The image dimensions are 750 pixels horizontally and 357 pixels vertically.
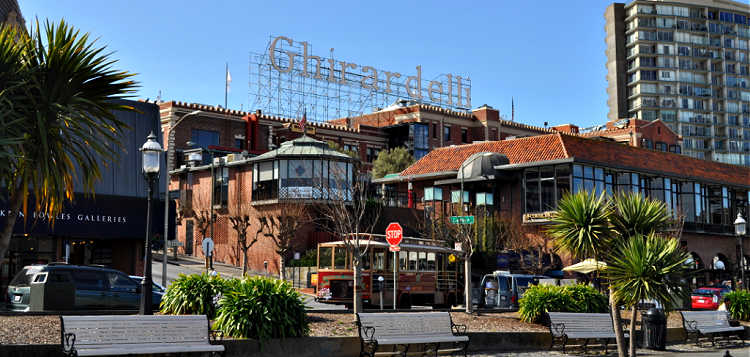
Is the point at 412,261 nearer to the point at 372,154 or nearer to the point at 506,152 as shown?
the point at 506,152

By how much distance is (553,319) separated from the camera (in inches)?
756

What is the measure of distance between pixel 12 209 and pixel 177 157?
5484 centimetres

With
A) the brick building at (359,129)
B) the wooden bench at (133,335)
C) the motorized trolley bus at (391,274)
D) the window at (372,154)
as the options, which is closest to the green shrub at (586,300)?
the motorized trolley bus at (391,274)

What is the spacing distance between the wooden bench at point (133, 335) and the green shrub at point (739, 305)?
66.3 ft

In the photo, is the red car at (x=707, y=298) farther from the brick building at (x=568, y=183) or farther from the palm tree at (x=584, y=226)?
the palm tree at (x=584, y=226)

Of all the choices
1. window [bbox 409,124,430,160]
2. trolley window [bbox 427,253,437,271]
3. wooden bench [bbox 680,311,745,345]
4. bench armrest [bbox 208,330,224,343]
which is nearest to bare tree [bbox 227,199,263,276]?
trolley window [bbox 427,253,437,271]

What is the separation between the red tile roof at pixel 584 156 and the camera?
53.2 metres

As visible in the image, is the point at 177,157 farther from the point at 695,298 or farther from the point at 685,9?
the point at 685,9

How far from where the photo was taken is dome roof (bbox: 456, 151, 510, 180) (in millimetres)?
54562

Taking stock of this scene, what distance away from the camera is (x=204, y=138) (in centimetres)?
7094

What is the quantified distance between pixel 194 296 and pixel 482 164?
40.2 m

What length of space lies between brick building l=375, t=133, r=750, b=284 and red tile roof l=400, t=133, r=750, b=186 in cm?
8

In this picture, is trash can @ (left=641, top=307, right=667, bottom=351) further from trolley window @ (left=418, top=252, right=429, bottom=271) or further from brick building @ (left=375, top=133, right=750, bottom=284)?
brick building @ (left=375, top=133, right=750, bottom=284)

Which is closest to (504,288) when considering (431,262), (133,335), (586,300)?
(431,262)
